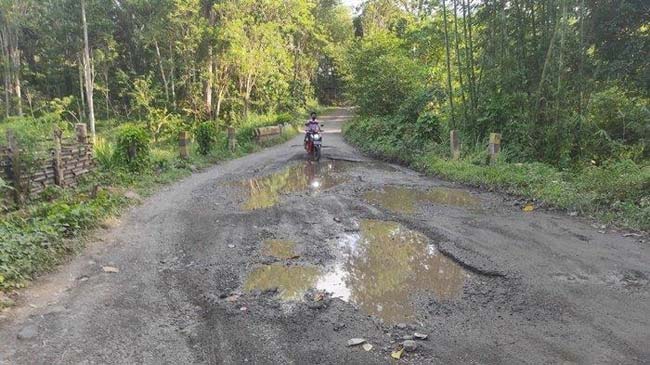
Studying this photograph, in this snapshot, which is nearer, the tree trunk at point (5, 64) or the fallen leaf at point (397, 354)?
the fallen leaf at point (397, 354)

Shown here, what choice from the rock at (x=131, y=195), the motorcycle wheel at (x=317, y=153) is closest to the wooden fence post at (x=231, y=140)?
the motorcycle wheel at (x=317, y=153)

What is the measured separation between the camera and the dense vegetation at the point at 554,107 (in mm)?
8320

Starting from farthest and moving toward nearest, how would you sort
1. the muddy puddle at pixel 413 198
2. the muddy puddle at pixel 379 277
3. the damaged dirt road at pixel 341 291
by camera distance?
1. the muddy puddle at pixel 413 198
2. the muddy puddle at pixel 379 277
3. the damaged dirt road at pixel 341 291

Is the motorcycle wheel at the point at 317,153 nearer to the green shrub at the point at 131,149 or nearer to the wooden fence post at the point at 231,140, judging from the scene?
the wooden fence post at the point at 231,140

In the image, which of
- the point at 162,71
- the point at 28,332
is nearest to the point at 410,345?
the point at 28,332

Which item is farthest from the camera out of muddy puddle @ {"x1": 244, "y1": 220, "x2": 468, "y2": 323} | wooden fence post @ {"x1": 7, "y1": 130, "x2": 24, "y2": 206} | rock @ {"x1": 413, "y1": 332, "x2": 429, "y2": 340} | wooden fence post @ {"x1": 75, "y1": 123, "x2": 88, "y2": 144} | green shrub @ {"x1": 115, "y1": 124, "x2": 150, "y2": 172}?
green shrub @ {"x1": 115, "y1": 124, "x2": 150, "y2": 172}

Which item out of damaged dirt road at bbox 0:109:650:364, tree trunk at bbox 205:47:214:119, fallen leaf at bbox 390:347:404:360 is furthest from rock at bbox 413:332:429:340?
tree trunk at bbox 205:47:214:119

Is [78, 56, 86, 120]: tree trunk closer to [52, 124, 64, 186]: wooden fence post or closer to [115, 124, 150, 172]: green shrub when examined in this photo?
[115, 124, 150, 172]: green shrub

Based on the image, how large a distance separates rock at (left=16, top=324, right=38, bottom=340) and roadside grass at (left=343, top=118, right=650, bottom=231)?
23.4 feet

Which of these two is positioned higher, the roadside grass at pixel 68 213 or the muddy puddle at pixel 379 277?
the roadside grass at pixel 68 213

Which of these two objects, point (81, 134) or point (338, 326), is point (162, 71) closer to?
point (81, 134)

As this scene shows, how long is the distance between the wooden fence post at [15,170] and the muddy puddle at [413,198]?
588cm

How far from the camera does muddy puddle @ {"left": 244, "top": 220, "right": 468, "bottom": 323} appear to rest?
4.22 metres

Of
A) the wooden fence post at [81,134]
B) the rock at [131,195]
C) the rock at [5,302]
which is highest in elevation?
the wooden fence post at [81,134]
